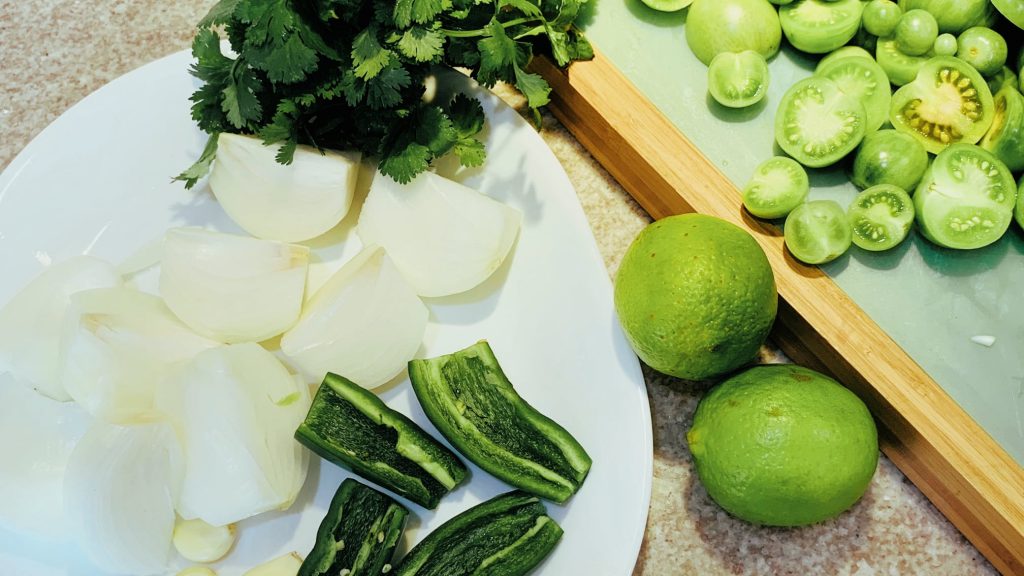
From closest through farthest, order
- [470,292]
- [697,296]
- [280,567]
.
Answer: [697,296]
[280,567]
[470,292]

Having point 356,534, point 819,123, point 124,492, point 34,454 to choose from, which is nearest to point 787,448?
point 819,123

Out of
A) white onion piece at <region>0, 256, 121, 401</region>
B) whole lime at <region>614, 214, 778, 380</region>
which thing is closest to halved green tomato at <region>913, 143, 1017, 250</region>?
whole lime at <region>614, 214, 778, 380</region>

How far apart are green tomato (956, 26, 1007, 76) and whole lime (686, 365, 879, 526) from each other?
17.9 inches

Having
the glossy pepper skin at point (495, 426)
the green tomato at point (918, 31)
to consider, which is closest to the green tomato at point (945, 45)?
the green tomato at point (918, 31)

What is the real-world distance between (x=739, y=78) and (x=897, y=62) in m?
0.21

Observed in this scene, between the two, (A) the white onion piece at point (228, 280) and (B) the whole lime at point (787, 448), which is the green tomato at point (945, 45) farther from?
(A) the white onion piece at point (228, 280)

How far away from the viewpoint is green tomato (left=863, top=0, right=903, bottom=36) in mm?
1076

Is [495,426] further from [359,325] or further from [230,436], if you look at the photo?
[230,436]

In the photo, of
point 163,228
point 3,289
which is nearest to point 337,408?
point 163,228

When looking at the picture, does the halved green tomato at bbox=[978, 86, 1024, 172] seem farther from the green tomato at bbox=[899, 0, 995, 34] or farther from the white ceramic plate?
the white ceramic plate

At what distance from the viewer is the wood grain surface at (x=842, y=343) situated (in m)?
0.99

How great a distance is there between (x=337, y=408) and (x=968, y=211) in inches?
31.9

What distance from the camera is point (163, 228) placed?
1180mm

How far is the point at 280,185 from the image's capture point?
1083 millimetres
